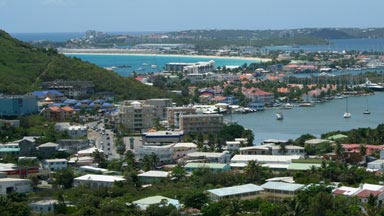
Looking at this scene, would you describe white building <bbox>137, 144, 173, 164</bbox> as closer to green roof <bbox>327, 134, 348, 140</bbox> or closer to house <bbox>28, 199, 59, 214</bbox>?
green roof <bbox>327, 134, 348, 140</bbox>

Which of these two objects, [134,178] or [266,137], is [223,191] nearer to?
[134,178]

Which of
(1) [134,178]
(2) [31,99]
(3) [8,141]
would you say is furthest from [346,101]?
(1) [134,178]

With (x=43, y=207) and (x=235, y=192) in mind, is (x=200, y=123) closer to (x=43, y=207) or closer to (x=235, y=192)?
(x=235, y=192)

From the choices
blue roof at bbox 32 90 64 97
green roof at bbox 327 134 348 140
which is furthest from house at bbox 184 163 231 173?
blue roof at bbox 32 90 64 97

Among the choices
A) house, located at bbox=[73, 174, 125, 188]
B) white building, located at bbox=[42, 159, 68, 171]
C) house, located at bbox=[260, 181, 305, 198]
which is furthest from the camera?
white building, located at bbox=[42, 159, 68, 171]

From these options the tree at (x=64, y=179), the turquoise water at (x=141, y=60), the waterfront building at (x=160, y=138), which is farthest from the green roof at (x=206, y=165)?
the turquoise water at (x=141, y=60)

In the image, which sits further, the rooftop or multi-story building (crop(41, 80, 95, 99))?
multi-story building (crop(41, 80, 95, 99))

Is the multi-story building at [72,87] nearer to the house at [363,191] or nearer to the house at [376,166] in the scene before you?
the house at [376,166]
